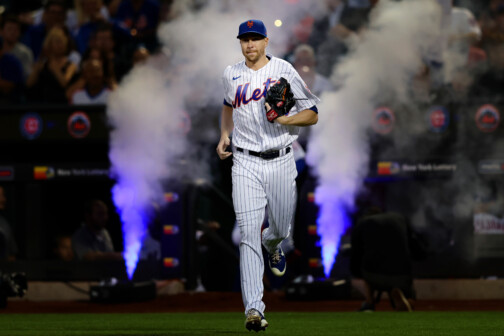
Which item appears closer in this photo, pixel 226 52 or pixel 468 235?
pixel 468 235

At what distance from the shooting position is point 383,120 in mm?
12305

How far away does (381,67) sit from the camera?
1284 cm

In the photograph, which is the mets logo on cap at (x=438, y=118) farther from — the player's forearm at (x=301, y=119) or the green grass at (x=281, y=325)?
the player's forearm at (x=301, y=119)

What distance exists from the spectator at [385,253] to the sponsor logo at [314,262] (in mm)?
2002

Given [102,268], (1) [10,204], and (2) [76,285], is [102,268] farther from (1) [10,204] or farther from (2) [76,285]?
(1) [10,204]

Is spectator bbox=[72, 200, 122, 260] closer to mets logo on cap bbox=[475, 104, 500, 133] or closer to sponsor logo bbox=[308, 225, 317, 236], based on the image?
sponsor logo bbox=[308, 225, 317, 236]

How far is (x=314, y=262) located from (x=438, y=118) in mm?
2591

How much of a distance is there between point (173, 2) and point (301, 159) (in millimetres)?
4950

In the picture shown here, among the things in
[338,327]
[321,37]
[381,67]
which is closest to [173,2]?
[321,37]

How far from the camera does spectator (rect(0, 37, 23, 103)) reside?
14.3m

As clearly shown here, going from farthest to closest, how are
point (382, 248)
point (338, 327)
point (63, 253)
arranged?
point (63, 253)
point (382, 248)
point (338, 327)

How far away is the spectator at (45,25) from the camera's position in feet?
49.0

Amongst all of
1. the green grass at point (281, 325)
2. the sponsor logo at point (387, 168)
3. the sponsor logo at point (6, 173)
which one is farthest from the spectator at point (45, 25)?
the green grass at point (281, 325)

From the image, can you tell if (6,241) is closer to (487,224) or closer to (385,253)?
(385,253)
